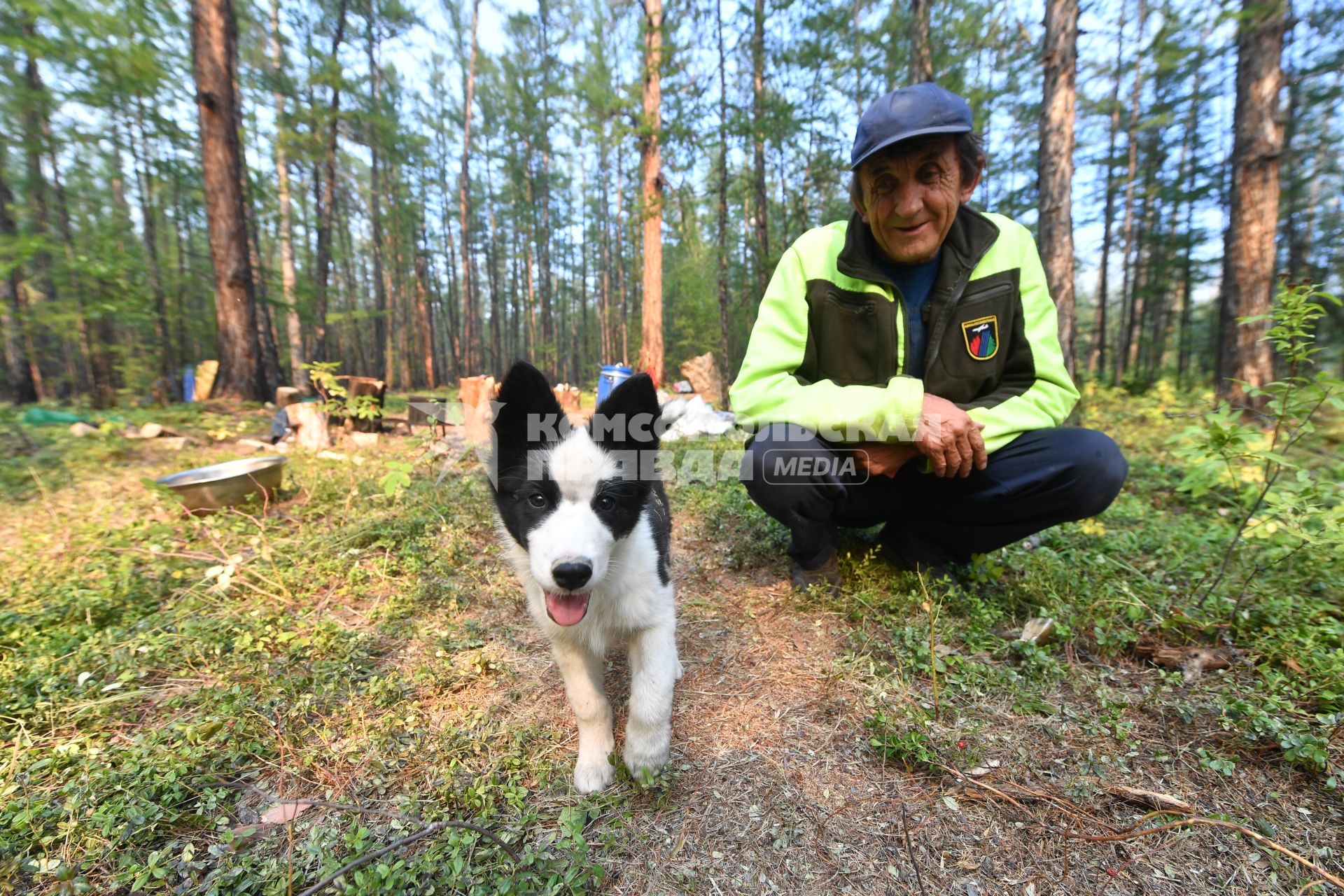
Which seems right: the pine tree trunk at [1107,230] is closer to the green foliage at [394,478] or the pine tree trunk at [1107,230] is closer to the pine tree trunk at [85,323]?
the green foliage at [394,478]

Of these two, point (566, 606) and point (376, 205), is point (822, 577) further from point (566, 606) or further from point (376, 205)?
point (376, 205)

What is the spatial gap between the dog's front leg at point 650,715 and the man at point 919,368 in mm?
1003

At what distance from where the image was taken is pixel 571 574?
1.44 meters

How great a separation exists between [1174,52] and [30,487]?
11.1m

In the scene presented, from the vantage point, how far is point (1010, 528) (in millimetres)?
2309

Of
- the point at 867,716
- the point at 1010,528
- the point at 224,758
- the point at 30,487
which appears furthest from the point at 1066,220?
the point at 30,487

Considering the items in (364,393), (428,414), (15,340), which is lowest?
(428,414)

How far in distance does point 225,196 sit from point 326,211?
30.3 ft

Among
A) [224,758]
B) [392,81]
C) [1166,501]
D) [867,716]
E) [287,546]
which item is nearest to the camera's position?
[224,758]

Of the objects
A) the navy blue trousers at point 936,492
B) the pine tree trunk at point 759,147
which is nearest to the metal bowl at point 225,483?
the navy blue trousers at point 936,492

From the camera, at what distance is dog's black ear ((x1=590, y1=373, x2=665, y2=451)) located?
1.77 metres

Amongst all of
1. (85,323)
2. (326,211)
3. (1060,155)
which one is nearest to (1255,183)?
(1060,155)

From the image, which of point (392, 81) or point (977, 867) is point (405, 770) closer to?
point (977, 867)

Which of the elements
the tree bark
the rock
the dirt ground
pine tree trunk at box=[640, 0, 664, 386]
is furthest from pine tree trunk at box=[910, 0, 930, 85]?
the tree bark
